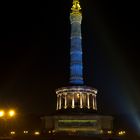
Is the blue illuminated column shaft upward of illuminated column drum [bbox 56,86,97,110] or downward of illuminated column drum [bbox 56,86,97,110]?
upward

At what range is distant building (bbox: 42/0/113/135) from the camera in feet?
215

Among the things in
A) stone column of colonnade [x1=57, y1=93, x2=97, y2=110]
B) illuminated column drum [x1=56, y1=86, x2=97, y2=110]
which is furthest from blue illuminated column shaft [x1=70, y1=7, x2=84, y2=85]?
stone column of colonnade [x1=57, y1=93, x2=97, y2=110]

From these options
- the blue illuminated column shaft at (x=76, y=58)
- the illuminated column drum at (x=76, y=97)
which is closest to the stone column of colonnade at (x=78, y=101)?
the illuminated column drum at (x=76, y=97)

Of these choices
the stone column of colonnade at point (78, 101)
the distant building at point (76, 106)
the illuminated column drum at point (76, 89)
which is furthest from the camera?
the stone column of colonnade at point (78, 101)

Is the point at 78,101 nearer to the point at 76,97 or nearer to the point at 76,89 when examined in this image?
the point at 76,97

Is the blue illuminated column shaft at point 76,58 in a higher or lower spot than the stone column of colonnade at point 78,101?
higher

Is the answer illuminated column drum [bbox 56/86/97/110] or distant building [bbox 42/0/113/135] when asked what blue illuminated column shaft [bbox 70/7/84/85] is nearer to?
distant building [bbox 42/0/113/135]

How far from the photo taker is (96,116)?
65938 millimetres

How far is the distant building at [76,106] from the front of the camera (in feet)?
215

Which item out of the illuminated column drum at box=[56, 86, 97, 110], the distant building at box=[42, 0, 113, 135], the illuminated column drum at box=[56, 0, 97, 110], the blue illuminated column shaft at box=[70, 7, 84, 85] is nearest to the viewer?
the distant building at box=[42, 0, 113, 135]

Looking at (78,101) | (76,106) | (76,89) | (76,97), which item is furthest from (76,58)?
(76,106)

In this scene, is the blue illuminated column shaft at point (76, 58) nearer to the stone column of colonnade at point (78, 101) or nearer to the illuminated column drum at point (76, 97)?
the illuminated column drum at point (76, 97)

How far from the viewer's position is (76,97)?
72.7 meters

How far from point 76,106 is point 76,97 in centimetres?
201
